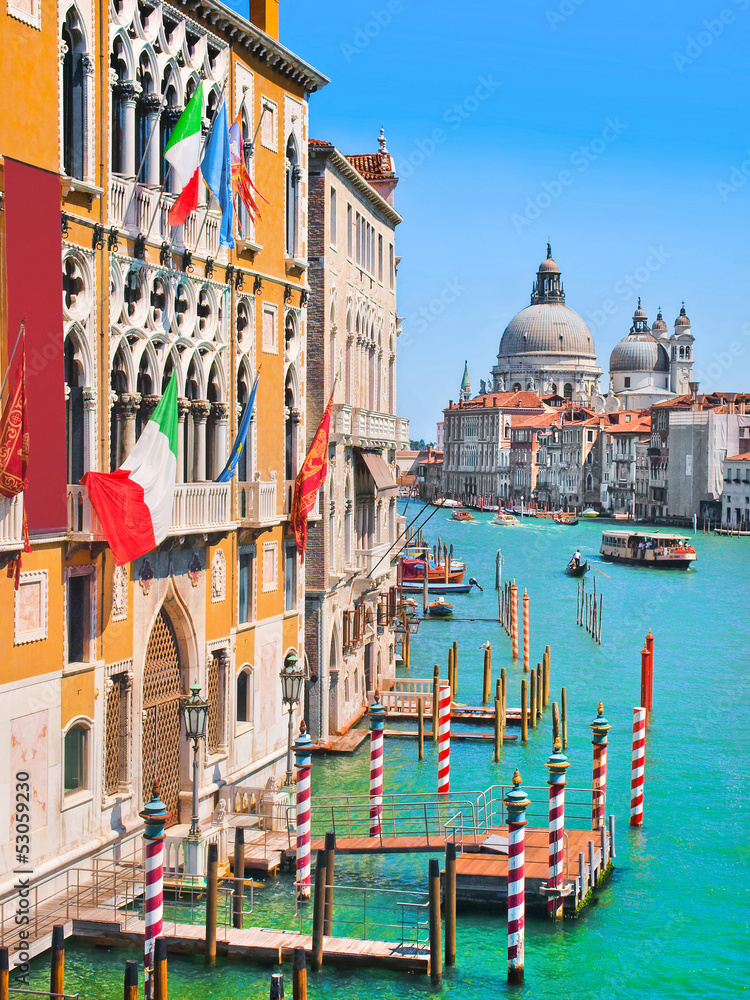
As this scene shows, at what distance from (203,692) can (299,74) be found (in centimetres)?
807

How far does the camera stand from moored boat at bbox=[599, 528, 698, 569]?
67875mm

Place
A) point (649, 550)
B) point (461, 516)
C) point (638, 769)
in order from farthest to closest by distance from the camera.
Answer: point (461, 516)
point (649, 550)
point (638, 769)

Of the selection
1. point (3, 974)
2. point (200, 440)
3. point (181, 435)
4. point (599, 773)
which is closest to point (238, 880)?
point (3, 974)

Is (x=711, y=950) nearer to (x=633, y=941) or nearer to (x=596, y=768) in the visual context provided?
(x=633, y=941)

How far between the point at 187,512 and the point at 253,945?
4.39 m

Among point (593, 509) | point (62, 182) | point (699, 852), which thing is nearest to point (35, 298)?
point (62, 182)

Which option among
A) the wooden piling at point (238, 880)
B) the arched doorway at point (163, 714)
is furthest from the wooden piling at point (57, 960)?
the arched doorway at point (163, 714)

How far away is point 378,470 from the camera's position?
23.4 meters

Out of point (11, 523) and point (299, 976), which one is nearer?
point (299, 976)

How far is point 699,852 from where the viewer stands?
17.3 metres

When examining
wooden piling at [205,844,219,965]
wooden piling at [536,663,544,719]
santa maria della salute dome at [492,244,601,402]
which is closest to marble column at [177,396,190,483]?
wooden piling at [205,844,219,965]

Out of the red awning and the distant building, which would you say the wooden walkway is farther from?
the distant building

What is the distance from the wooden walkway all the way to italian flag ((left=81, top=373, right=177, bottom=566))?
3215 mm

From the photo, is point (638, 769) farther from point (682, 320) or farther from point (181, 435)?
point (682, 320)
